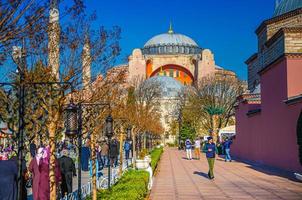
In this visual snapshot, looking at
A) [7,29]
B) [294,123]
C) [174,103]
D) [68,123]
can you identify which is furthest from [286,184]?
[174,103]

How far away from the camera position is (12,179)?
8.32 metres

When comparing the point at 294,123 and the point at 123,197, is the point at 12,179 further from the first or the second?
the point at 294,123

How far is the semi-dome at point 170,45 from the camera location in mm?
105475

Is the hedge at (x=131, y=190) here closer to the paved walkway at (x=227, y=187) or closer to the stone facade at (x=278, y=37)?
the paved walkway at (x=227, y=187)

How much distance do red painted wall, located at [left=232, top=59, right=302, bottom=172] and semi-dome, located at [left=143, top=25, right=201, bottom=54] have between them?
250 feet

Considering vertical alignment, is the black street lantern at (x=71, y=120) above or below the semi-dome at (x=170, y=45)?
below

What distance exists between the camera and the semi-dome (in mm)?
105475

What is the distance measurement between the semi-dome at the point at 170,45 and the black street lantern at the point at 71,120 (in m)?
95.4

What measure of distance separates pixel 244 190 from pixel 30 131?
778 cm

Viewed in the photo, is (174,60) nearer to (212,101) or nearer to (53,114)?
(212,101)

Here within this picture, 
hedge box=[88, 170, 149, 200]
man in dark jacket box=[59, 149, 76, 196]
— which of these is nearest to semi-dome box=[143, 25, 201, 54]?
hedge box=[88, 170, 149, 200]

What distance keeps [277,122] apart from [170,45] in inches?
3323

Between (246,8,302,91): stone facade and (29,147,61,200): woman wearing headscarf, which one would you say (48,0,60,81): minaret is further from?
(246,8,302,91): stone facade

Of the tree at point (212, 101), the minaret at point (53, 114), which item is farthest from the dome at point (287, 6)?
the minaret at point (53, 114)
